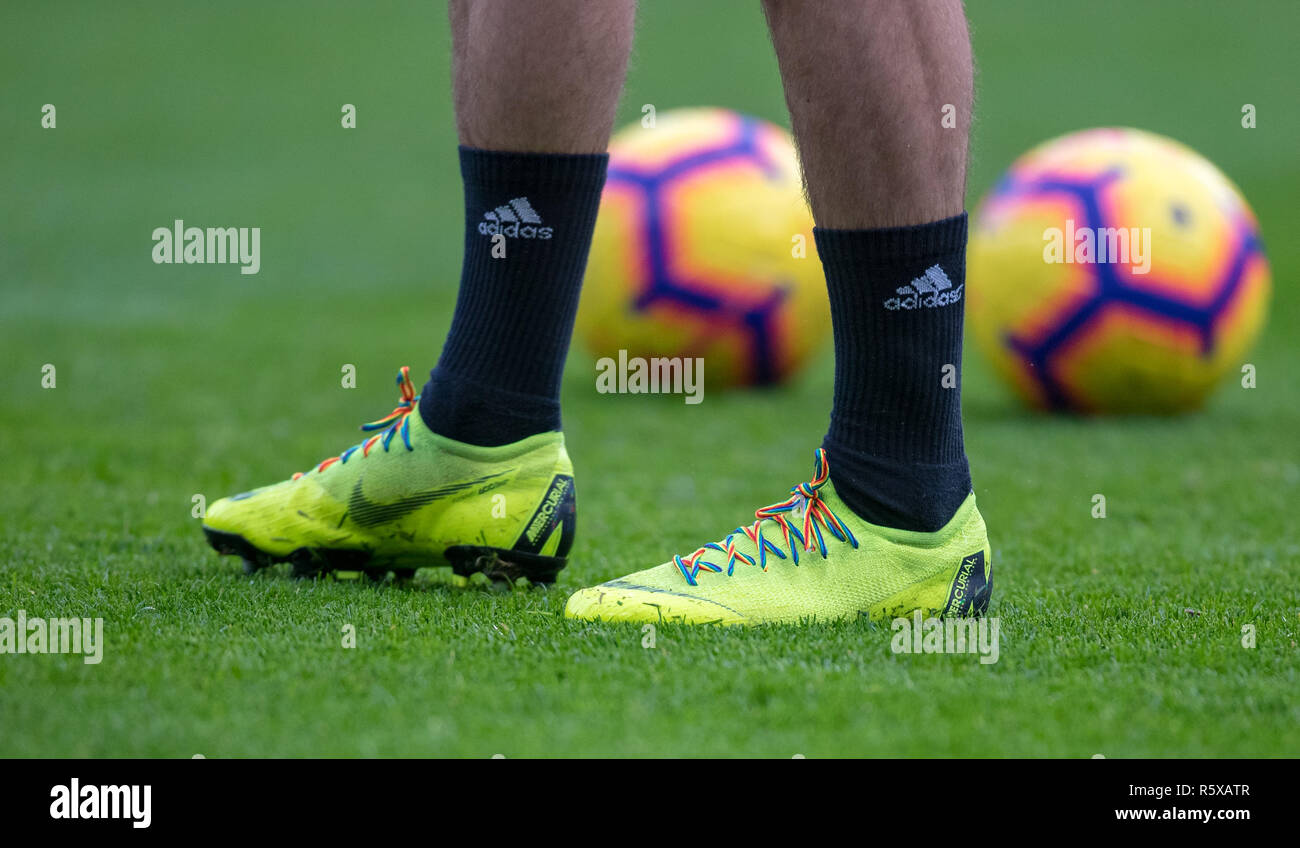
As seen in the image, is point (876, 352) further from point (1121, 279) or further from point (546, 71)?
point (1121, 279)

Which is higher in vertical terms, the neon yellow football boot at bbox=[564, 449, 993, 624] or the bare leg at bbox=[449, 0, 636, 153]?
the bare leg at bbox=[449, 0, 636, 153]

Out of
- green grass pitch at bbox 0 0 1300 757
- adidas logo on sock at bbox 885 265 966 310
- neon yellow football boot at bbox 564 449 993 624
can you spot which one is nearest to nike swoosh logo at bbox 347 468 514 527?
green grass pitch at bbox 0 0 1300 757

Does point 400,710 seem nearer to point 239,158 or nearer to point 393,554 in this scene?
point 393,554

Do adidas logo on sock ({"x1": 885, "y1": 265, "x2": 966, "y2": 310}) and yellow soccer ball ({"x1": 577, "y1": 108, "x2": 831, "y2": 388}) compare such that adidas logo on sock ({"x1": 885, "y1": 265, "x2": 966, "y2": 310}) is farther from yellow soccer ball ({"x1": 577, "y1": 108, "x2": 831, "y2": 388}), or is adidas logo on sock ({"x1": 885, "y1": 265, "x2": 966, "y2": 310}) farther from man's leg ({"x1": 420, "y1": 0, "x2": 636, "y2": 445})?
yellow soccer ball ({"x1": 577, "y1": 108, "x2": 831, "y2": 388})

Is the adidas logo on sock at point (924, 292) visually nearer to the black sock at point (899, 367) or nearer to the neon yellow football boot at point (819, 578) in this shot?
the black sock at point (899, 367)

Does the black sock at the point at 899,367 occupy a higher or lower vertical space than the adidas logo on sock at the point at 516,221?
Answer: lower

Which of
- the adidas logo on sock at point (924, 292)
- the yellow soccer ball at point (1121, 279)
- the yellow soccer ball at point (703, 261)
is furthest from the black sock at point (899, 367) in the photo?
the yellow soccer ball at point (703, 261)

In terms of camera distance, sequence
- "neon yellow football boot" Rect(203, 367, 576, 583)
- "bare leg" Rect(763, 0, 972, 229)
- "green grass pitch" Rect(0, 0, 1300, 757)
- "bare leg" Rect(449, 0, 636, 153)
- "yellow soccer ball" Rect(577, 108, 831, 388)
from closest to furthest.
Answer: "green grass pitch" Rect(0, 0, 1300, 757) → "bare leg" Rect(763, 0, 972, 229) → "bare leg" Rect(449, 0, 636, 153) → "neon yellow football boot" Rect(203, 367, 576, 583) → "yellow soccer ball" Rect(577, 108, 831, 388)

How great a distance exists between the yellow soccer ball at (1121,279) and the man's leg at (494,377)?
2162 millimetres

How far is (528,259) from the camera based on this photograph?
1.78 metres

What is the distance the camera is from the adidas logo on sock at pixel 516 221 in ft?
5.76

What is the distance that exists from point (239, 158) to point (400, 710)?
31.5ft

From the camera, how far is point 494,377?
1794mm

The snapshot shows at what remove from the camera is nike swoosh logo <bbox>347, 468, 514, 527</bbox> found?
5.92 ft
